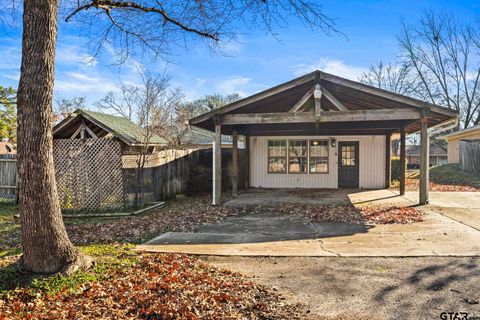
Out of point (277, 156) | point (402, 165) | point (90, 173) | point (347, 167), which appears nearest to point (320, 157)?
point (347, 167)

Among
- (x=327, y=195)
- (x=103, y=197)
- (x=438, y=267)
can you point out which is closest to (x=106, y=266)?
(x=438, y=267)

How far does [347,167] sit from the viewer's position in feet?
47.9

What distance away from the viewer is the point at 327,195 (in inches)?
476

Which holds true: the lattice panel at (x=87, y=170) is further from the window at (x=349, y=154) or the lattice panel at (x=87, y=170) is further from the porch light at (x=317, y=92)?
the window at (x=349, y=154)

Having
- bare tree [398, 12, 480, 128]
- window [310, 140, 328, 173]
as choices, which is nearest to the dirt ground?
window [310, 140, 328, 173]

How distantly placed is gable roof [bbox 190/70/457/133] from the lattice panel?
2.70 meters

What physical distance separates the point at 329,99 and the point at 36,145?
7273 millimetres

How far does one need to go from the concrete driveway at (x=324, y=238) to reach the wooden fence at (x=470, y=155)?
12.9 m

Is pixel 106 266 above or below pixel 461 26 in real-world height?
below

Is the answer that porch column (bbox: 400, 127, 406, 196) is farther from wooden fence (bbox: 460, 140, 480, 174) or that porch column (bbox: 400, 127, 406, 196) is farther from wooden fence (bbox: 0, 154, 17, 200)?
wooden fence (bbox: 0, 154, 17, 200)

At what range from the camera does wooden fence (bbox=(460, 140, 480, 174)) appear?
754 inches

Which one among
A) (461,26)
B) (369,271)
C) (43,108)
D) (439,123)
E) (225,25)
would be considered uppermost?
(461,26)

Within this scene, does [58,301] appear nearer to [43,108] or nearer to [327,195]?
[43,108]

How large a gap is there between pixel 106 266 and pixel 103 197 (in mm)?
5184
